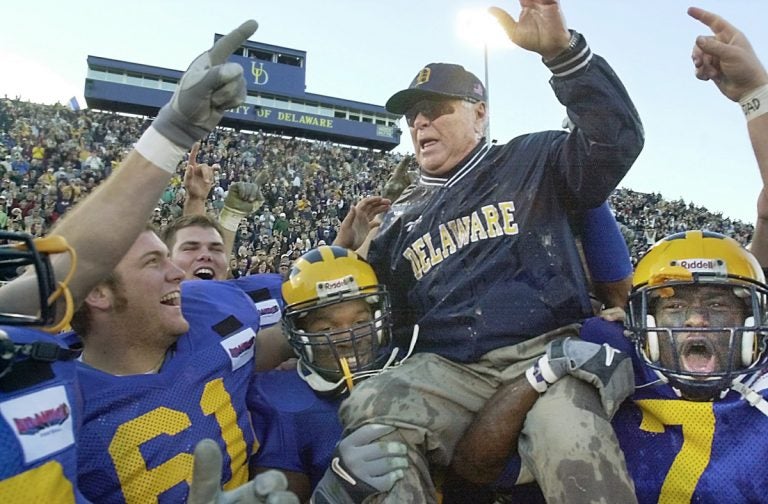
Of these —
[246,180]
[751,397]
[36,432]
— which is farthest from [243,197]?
[246,180]

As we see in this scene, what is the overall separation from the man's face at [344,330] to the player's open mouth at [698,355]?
1.02m

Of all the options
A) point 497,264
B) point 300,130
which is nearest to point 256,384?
point 497,264

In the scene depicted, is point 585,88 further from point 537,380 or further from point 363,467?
point 363,467

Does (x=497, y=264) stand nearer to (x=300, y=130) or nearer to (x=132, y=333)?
(x=132, y=333)

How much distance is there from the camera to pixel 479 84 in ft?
9.77

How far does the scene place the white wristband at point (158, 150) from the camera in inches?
77.2

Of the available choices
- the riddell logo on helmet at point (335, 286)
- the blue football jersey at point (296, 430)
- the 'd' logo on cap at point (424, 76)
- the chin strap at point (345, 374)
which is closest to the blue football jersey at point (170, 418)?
the blue football jersey at point (296, 430)

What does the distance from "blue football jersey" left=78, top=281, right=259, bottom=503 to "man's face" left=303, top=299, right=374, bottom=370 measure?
27cm

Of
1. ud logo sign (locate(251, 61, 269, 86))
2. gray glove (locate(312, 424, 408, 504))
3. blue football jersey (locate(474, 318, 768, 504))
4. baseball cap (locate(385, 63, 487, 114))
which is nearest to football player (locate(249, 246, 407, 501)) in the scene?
gray glove (locate(312, 424, 408, 504))

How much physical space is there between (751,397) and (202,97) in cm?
177

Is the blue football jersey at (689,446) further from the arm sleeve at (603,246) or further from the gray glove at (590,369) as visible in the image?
the arm sleeve at (603,246)

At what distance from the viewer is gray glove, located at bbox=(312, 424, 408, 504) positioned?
1940 millimetres

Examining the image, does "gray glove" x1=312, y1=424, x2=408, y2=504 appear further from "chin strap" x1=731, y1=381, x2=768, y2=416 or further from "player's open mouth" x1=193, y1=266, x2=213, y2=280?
"player's open mouth" x1=193, y1=266, x2=213, y2=280

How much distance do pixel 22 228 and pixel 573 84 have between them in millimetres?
10960
